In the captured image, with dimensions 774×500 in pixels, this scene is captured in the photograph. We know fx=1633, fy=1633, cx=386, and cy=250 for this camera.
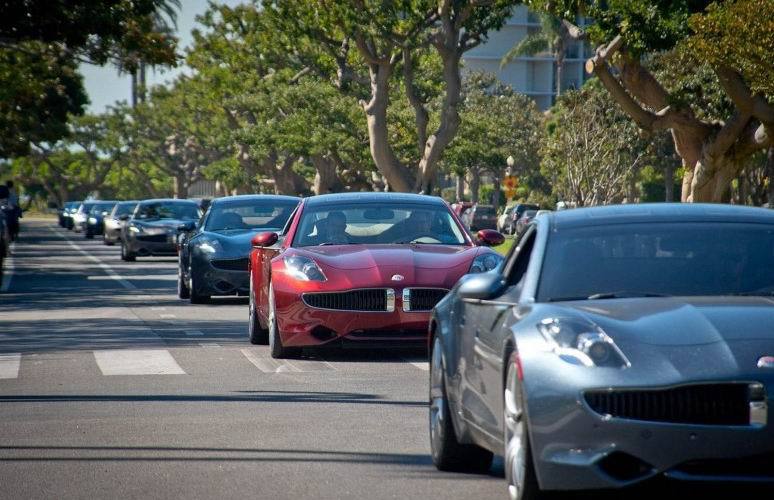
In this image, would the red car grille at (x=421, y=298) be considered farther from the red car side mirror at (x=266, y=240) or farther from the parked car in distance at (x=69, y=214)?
the parked car in distance at (x=69, y=214)

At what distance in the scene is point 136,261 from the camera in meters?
41.3

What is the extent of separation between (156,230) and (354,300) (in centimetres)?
2609

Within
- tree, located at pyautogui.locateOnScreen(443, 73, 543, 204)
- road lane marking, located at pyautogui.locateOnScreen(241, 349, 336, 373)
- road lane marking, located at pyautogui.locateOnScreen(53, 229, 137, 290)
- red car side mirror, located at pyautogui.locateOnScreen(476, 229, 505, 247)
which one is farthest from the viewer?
tree, located at pyautogui.locateOnScreen(443, 73, 543, 204)

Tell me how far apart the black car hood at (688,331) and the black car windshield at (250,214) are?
16.0m

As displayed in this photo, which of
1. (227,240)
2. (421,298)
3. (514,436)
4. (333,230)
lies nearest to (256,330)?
(333,230)

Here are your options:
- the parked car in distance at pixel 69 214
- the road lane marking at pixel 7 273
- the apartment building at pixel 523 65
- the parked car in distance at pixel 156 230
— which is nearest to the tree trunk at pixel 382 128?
the road lane marking at pixel 7 273

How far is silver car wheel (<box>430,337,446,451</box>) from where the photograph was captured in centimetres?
822

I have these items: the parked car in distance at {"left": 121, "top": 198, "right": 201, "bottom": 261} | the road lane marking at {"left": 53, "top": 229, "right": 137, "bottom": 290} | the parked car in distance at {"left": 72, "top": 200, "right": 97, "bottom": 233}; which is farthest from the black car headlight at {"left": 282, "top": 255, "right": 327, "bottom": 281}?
the parked car in distance at {"left": 72, "top": 200, "right": 97, "bottom": 233}

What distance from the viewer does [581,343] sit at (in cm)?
635

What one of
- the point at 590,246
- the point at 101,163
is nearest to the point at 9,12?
the point at 590,246

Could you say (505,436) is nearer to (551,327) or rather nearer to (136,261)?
(551,327)

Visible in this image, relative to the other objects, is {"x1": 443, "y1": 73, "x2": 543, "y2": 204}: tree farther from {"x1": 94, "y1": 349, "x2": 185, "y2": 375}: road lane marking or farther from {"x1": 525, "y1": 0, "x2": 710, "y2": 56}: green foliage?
{"x1": 94, "y1": 349, "x2": 185, "y2": 375}: road lane marking

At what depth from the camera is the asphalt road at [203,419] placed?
8.07 m

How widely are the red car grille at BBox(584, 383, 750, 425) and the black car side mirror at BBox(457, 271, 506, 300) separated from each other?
115 centimetres
